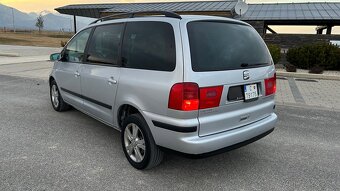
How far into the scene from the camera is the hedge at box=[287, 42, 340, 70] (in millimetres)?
11438

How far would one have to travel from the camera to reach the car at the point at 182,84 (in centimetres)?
269

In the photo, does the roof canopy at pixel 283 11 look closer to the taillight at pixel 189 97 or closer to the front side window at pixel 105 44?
the front side window at pixel 105 44

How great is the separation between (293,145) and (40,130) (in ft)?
13.3

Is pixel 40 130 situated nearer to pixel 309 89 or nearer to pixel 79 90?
pixel 79 90

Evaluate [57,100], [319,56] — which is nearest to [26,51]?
[57,100]

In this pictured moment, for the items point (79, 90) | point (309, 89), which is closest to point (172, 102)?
point (79, 90)

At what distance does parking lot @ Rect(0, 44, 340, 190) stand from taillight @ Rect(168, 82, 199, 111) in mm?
920

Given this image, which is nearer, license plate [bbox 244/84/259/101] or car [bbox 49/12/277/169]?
car [bbox 49/12/277/169]

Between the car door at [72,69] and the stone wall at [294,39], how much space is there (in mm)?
12435

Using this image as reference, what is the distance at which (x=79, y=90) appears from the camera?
173 inches

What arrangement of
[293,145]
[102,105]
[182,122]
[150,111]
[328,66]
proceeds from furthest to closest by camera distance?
[328,66] → [293,145] → [102,105] → [150,111] → [182,122]

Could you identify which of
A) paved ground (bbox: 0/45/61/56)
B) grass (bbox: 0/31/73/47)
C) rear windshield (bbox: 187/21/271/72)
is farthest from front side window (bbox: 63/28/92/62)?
grass (bbox: 0/31/73/47)

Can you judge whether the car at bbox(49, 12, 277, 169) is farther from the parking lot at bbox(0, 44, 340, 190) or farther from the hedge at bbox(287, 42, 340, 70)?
the hedge at bbox(287, 42, 340, 70)

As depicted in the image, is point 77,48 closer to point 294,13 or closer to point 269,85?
point 269,85
